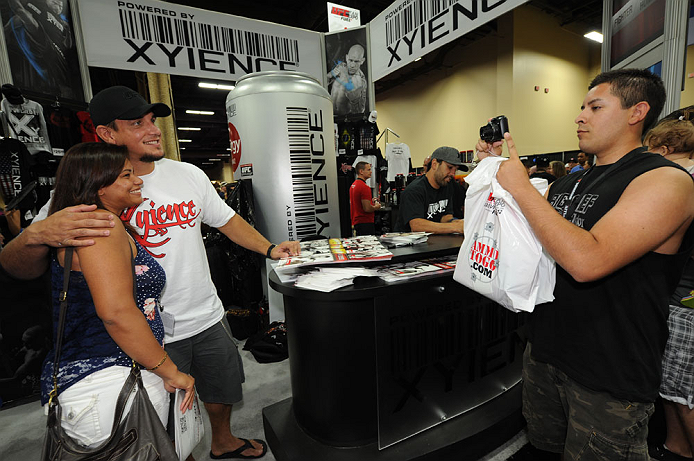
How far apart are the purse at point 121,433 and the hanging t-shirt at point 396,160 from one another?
20.3 ft

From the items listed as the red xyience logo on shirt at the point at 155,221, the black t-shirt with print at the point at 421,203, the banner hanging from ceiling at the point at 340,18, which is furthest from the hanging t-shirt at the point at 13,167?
the banner hanging from ceiling at the point at 340,18

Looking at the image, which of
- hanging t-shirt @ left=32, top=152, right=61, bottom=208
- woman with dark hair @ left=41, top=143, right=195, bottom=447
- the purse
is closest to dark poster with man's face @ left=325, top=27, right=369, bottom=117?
hanging t-shirt @ left=32, top=152, right=61, bottom=208

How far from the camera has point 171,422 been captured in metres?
1.19

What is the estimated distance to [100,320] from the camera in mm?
936

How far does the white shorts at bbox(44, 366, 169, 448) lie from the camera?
0.87 metres

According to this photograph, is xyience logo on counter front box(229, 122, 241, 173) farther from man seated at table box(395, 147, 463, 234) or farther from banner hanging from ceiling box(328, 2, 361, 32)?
banner hanging from ceiling box(328, 2, 361, 32)

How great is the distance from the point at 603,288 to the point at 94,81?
8.75 metres

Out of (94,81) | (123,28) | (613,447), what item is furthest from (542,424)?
(94,81)

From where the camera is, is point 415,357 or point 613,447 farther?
point 415,357

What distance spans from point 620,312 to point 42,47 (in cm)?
422

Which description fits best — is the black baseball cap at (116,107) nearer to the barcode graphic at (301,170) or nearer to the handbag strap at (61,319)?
the handbag strap at (61,319)

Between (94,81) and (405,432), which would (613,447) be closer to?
(405,432)

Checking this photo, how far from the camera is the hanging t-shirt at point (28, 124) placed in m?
2.35

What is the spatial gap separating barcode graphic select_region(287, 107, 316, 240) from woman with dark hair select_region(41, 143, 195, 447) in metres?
2.01
